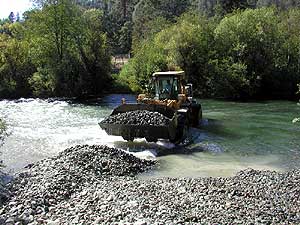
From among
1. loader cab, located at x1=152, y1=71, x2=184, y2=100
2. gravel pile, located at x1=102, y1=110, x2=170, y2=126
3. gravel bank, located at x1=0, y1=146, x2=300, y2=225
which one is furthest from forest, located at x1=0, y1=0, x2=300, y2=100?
gravel bank, located at x1=0, y1=146, x2=300, y2=225

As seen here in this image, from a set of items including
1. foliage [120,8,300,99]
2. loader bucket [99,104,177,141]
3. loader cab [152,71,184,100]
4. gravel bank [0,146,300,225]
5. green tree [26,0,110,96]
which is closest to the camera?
gravel bank [0,146,300,225]

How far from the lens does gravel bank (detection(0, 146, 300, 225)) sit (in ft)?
33.3

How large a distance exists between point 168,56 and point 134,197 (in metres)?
31.3

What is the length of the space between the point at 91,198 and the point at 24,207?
1.84 metres

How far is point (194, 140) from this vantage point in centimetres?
2127

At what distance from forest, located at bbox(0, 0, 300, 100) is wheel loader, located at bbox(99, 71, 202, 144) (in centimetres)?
1604

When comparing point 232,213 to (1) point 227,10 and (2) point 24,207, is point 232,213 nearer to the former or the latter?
(2) point 24,207

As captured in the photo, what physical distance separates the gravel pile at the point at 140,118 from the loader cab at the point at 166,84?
134 inches

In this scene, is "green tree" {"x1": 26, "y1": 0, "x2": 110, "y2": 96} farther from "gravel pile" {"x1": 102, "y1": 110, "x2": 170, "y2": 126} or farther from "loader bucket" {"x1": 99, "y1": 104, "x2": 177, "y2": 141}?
"loader bucket" {"x1": 99, "y1": 104, "x2": 177, "y2": 141}

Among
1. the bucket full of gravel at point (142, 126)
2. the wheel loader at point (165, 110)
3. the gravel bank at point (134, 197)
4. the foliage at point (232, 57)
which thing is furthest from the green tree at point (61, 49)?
the gravel bank at point (134, 197)

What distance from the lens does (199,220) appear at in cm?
984

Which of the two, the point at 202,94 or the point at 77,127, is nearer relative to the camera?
the point at 77,127

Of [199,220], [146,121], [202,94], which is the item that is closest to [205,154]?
[146,121]

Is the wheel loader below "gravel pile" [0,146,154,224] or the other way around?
the other way around
